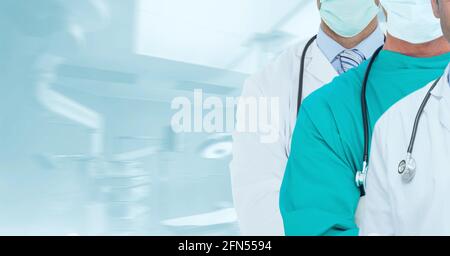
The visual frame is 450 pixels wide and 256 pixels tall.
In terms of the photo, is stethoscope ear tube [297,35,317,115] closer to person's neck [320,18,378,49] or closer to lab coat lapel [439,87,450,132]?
person's neck [320,18,378,49]

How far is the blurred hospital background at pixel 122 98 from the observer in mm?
1055

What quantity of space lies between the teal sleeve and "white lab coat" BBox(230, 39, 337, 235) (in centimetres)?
11

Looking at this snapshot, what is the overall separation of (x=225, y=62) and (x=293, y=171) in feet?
1.16

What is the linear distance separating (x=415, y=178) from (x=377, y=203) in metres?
0.07

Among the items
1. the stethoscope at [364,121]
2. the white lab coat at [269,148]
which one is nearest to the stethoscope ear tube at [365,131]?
the stethoscope at [364,121]

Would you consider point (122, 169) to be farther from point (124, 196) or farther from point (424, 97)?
point (424, 97)

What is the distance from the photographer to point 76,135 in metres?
1.06

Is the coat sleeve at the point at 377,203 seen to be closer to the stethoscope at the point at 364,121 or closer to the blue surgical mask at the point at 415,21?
the stethoscope at the point at 364,121

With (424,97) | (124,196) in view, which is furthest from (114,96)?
(424,97)

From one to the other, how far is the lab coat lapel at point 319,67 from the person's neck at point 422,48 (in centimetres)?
13

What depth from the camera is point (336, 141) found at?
34.0 inches

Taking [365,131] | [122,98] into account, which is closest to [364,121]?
[365,131]

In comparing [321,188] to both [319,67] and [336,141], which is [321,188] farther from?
[319,67]
